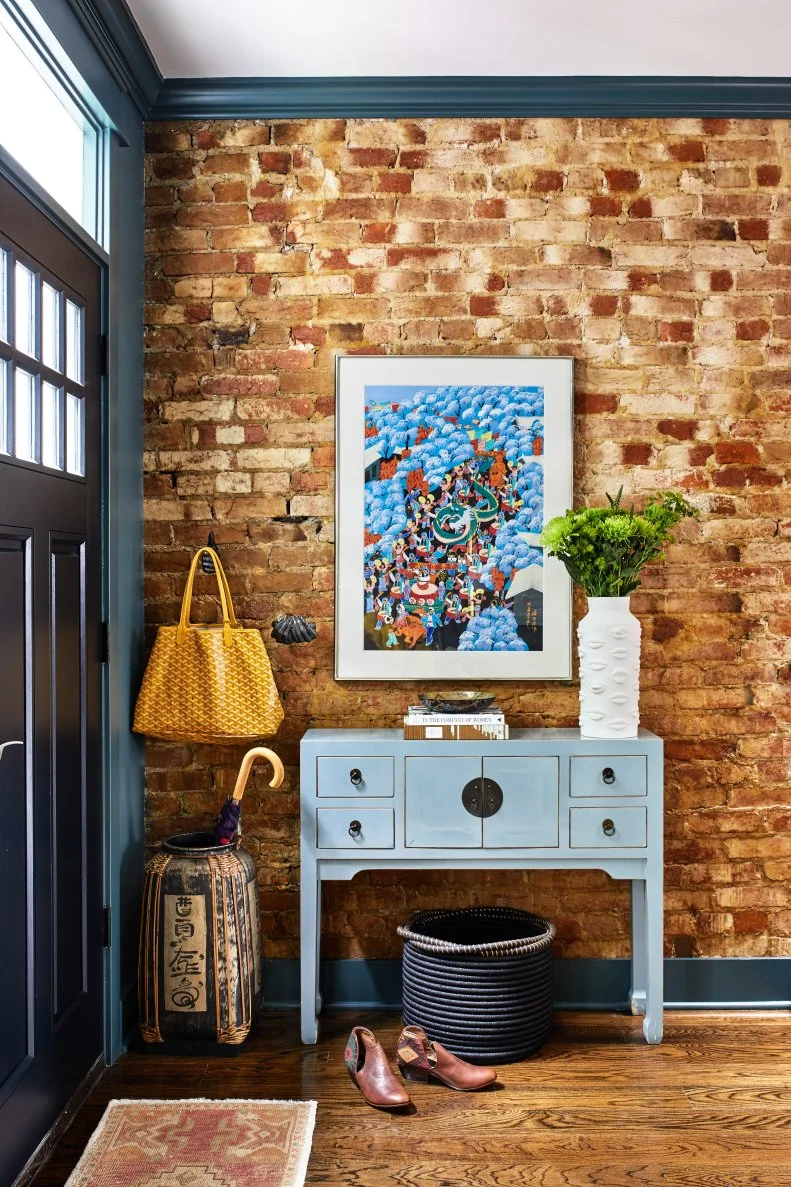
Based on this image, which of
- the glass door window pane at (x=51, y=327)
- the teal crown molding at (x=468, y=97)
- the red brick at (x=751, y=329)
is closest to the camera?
the glass door window pane at (x=51, y=327)

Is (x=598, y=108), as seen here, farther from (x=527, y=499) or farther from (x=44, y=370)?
(x=44, y=370)

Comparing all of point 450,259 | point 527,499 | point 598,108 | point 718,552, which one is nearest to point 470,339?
point 450,259

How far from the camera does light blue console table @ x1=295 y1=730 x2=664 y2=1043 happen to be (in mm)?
2730

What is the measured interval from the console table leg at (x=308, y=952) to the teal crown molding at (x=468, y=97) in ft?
7.66

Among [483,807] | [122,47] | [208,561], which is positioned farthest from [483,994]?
[122,47]

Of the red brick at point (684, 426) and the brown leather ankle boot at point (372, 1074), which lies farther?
the red brick at point (684, 426)

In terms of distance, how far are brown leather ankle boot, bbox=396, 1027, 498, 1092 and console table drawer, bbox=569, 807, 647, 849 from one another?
0.65 metres

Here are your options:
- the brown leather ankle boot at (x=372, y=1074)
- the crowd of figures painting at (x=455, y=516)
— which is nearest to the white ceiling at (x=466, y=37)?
the crowd of figures painting at (x=455, y=516)

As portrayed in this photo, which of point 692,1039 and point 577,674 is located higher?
point 577,674

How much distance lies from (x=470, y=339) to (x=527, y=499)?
546 millimetres

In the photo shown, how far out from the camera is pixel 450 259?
3072 mm

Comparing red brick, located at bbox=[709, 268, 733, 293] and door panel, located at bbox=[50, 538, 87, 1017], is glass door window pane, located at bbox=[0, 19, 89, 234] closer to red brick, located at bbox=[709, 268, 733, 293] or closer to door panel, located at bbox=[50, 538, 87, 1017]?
door panel, located at bbox=[50, 538, 87, 1017]

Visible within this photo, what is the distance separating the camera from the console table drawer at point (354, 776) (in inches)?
108

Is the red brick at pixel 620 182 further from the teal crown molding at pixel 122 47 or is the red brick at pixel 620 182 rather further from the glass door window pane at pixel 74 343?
the glass door window pane at pixel 74 343
